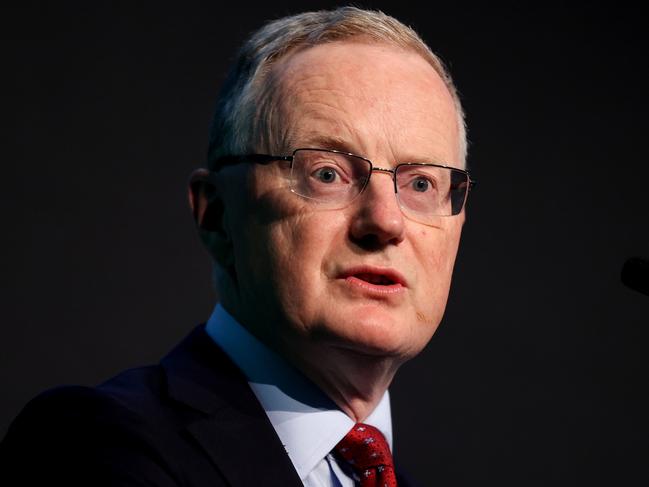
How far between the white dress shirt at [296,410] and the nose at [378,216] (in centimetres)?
32

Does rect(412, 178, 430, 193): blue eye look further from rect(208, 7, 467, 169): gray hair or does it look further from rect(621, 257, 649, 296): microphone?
rect(621, 257, 649, 296): microphone

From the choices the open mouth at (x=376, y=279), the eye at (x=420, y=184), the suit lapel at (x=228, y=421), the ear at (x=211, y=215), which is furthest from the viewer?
the ear at (x=211, y=215)

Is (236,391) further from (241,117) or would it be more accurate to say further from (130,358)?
(130,358)

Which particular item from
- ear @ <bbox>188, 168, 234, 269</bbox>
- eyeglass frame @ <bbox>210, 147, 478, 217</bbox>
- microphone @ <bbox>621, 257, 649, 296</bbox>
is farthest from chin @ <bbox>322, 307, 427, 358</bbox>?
microphone @ <bbox>621, 257, 649, 296</bbox>

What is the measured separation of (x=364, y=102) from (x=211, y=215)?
17.4 inches

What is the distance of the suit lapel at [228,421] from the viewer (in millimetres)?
1665

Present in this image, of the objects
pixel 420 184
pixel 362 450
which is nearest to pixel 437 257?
pixel 420 184

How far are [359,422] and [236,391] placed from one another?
0.28 metres

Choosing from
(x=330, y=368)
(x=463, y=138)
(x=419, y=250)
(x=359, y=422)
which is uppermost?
(x=463, y=138)

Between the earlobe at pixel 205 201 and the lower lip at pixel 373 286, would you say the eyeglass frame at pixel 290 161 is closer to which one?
the earlobe at pixel 205 201

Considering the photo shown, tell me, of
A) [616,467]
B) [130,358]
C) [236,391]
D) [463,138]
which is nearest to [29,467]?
[236,391]

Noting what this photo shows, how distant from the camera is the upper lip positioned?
176cm

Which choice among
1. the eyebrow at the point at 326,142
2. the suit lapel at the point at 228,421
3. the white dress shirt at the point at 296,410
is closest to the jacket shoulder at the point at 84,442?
the suit lapel at the point at 228,421

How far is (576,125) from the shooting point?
11.2 ft
